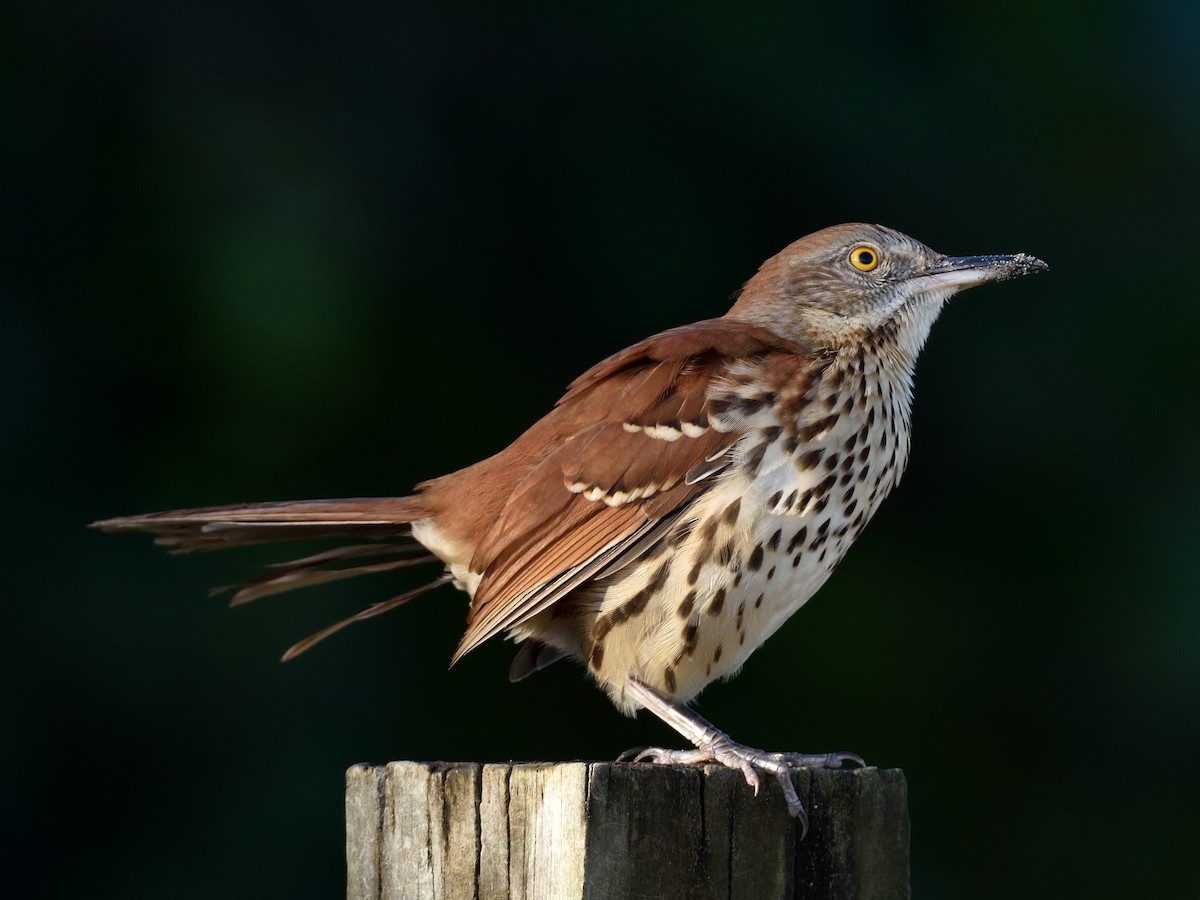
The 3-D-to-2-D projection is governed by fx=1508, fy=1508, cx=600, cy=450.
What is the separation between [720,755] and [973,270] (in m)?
1.45

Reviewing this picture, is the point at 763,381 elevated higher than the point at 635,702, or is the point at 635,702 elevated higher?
the point at 763,381

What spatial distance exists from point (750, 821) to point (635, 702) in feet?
3.65

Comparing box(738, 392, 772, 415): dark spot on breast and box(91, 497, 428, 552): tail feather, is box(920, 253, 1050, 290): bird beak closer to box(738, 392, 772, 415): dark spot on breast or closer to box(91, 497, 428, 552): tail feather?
box(738, 392, 772, 415): dark spot on breast

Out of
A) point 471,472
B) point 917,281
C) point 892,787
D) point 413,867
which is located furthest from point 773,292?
point 413,867

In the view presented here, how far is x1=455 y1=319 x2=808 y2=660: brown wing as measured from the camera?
2.94 meters

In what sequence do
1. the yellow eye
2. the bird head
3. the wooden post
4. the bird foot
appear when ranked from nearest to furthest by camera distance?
the wooden post → the bird foot → the bird head → the yellow eye

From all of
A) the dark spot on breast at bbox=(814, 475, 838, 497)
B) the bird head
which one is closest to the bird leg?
the dark spot on breast at bbox=(814, 475, 838, 497)

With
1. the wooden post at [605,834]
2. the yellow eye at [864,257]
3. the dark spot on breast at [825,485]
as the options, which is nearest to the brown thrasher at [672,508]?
the dark spot on breast at [825,485]

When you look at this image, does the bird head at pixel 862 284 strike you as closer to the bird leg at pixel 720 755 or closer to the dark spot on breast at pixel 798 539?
the dark spot on breast at pixel 798 539

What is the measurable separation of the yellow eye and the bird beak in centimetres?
12

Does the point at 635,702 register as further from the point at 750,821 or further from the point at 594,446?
the point at 750,821

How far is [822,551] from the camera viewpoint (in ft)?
9.99

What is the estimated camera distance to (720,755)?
8.64ft

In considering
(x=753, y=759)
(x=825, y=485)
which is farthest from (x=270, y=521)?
(x=753, y=759)
